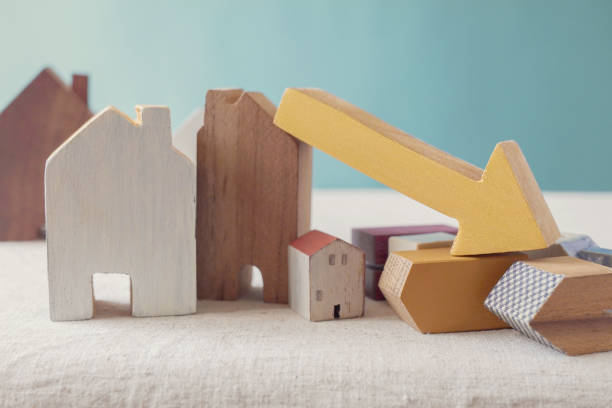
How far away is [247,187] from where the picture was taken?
643 mm

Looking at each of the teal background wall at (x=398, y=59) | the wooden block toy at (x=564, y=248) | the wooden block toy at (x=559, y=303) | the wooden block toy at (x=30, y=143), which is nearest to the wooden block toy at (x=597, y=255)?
the wooden block toy at (x=564, y=248)

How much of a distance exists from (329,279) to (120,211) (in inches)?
8.0

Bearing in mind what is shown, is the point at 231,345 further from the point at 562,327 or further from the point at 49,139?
the point at 49,139

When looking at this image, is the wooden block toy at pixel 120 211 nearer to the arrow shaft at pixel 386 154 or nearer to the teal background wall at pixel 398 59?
the arrow shaft at pixel 386 154

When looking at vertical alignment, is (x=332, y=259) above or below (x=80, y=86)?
below

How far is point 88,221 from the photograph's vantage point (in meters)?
0.58

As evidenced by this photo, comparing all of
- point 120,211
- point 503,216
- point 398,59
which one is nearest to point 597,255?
point 503,216

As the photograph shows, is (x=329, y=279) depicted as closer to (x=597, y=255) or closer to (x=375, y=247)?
(x=375, y=247)

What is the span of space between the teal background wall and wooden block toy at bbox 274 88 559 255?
4.74ft

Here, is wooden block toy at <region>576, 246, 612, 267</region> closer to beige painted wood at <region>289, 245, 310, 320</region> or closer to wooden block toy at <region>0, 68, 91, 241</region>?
beige painted wood at <region>289, 245, 310, 320</region>

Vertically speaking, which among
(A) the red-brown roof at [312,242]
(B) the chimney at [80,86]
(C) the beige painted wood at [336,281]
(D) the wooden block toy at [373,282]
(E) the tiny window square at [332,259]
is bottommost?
(D) the wooden block toy at [373,282]

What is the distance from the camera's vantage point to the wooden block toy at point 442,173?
553 millimetres

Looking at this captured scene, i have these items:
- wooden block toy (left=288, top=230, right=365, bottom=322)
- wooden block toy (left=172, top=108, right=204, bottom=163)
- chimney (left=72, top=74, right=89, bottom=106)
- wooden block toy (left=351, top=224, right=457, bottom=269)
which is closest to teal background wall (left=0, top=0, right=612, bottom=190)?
chimney (left=72, top=74, right=89, bottom=106)

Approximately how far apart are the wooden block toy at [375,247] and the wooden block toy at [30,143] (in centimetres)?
58
